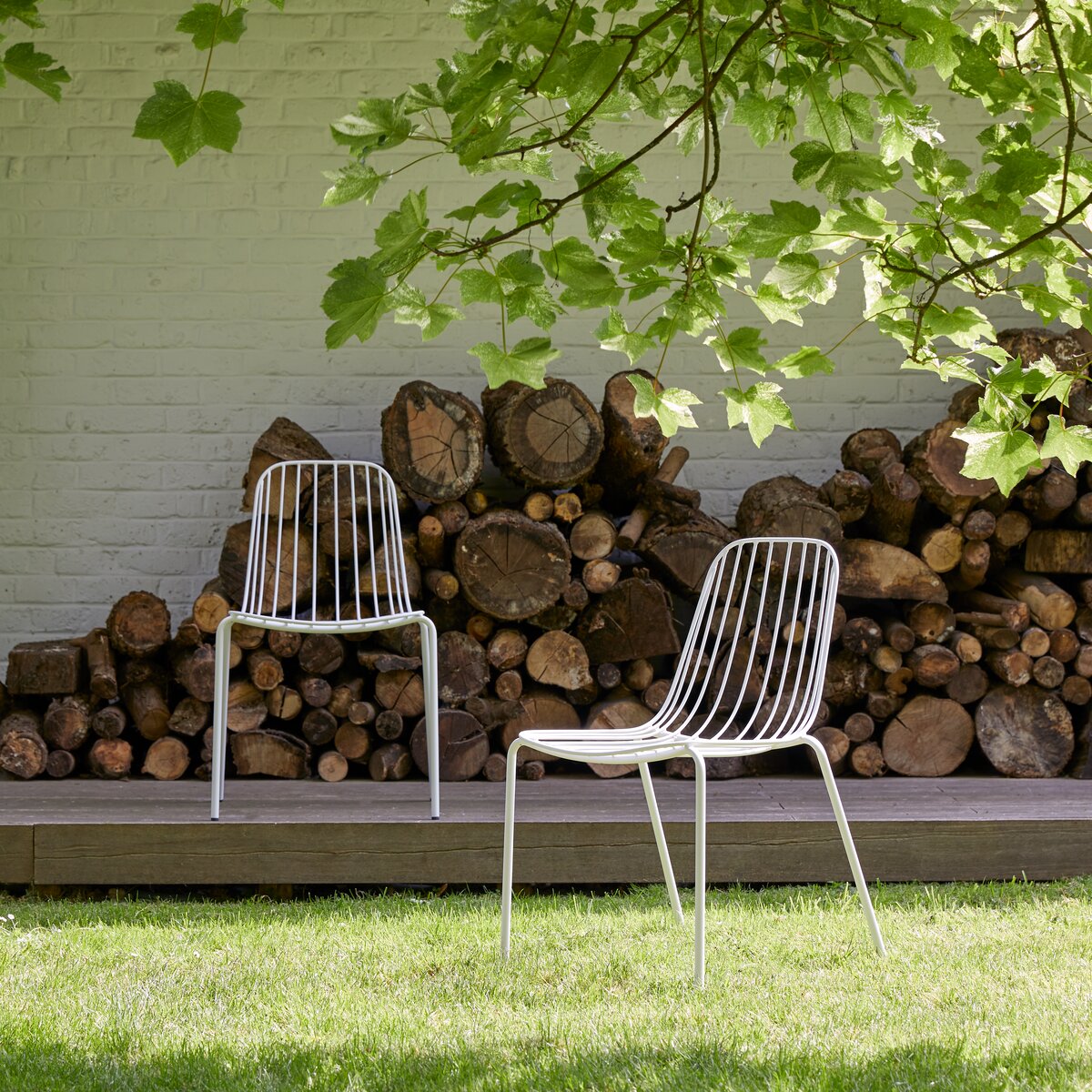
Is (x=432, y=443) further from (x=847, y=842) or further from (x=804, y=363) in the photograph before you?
(x=804, y=363)

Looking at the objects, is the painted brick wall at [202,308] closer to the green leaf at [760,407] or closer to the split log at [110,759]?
the split log at [110,759]

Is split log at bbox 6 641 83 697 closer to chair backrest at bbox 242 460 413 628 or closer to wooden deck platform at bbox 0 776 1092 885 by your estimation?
chair backrest at bbox 242 460 413 628

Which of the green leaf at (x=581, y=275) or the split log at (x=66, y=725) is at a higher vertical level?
the green leaf at (x=581, y=275)

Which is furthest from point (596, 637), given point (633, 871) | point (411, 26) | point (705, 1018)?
point (411, 26)

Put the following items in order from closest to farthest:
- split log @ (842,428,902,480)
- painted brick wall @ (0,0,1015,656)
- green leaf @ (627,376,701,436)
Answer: green leaf @ (627,376,701,436)
split log @ (842,428,902,480)
painted brick wall @ (0,0,1015,656)

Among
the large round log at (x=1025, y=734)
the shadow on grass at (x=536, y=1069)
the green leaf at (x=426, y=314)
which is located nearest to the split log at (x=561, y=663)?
the large round log at (x=1025, y=734)

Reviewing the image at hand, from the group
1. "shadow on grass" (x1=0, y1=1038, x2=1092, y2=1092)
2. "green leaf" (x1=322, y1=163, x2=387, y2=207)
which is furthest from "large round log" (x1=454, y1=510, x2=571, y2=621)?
"green leaf" (x1=322, y1=163, x2=387, y2=207)

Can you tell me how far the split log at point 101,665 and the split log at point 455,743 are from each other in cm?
79

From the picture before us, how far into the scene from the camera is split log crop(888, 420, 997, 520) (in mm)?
3201

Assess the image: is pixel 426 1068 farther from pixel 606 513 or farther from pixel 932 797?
pixel 606 513

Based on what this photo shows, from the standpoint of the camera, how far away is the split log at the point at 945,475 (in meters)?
3.20

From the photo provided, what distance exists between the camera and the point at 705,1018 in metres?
1.67

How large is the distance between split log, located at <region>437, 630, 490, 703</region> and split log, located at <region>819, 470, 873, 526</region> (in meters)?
1.03

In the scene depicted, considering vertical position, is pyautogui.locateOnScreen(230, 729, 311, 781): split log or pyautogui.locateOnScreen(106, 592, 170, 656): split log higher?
pyautogui.locateOnScreen(106, 592, 170, 656): split log
